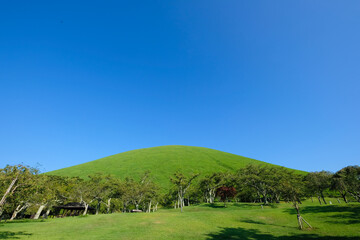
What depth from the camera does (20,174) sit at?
24.9m

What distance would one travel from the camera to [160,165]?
128125 mm

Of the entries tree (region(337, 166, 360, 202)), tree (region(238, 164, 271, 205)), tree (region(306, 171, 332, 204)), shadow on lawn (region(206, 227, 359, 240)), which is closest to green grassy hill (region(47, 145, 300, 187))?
tree (region(238, 164, 271, 205))

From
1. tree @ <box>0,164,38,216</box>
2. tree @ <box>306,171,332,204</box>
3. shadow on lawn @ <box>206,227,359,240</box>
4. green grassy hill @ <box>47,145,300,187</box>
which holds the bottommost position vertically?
shadow on lawn @ <box>206,227,359,240</box>

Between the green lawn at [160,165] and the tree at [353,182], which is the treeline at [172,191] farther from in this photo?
the green lawn at [160,165]

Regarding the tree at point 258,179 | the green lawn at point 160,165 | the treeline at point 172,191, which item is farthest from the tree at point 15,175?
the green lawn at point 160,165

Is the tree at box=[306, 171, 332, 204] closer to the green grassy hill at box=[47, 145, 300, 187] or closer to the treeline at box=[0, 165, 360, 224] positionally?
the treeline at box=[0, 165, 360, 224]

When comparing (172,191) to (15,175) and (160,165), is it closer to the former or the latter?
(160,165)

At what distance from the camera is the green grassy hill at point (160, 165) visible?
115 m

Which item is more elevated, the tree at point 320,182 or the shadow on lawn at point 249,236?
the tree at point 320,182

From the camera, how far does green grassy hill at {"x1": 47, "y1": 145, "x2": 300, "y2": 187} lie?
115 meters

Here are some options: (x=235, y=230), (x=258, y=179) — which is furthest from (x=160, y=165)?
(x=235, y=230)

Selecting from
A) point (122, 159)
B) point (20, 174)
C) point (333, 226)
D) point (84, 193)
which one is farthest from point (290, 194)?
point (122, 159)

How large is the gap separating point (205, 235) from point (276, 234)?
1071 cm

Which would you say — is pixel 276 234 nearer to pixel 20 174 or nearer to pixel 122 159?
pixel 20 174
